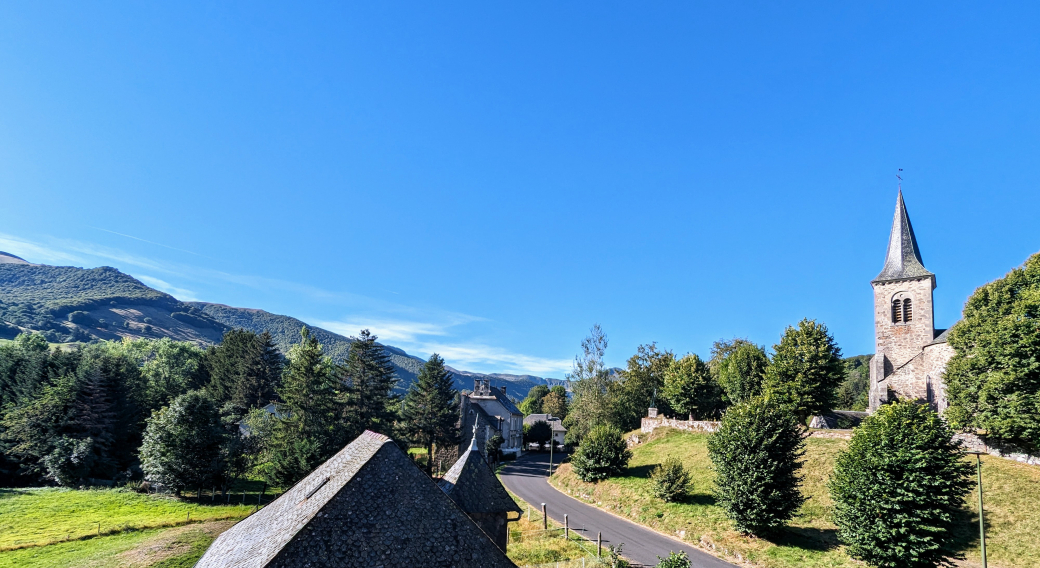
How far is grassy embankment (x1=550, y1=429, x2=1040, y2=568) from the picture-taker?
23.0 meters

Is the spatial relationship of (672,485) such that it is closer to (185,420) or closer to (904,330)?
(904,330)

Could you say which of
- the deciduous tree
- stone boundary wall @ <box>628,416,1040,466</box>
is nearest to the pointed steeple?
→ the deciduous tree

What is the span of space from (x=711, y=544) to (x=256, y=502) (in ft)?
124

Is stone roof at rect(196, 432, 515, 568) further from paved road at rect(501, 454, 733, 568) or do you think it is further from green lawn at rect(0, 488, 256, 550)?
green lawn at rect(0, 488, 256, 550)

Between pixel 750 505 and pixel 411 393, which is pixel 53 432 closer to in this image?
pixel 411 393

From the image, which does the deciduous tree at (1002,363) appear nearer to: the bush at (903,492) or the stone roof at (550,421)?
the bush at (903,492)

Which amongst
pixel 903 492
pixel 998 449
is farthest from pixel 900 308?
pixel 903 492

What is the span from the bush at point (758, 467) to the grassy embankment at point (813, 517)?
1.61m

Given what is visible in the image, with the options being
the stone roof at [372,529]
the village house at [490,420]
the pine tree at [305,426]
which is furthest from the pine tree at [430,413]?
the stone roof at [372,529]

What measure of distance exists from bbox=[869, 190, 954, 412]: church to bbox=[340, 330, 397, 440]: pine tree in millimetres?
50729

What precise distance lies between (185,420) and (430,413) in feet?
79.7

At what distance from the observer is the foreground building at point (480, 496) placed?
54.2 ft

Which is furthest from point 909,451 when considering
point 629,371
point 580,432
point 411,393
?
point 629,371

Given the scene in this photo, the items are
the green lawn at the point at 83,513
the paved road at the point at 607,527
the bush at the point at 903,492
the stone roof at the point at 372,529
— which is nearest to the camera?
the stone roof at the point at 372,529
